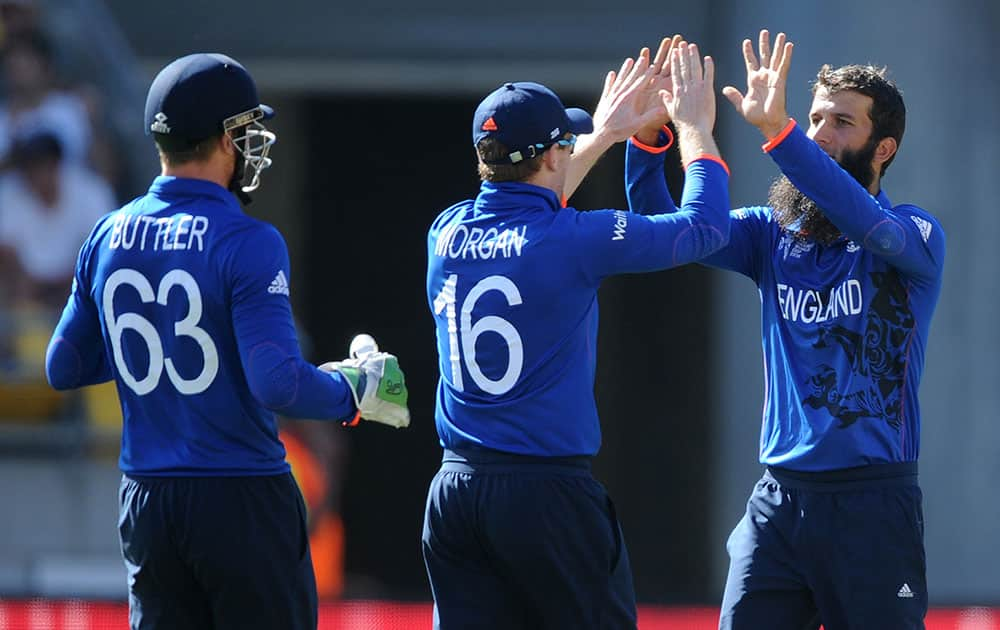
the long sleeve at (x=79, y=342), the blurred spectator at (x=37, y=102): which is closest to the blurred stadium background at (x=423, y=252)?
the blurred spectator at (x=37, y=102)

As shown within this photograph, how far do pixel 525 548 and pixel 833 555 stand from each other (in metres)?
0.78

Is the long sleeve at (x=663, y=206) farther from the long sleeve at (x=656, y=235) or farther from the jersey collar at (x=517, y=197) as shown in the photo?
the jersey collar at (x=517, y=197)

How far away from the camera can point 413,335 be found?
11.7m

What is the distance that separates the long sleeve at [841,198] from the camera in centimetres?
376

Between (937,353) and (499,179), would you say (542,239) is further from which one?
(937,353)

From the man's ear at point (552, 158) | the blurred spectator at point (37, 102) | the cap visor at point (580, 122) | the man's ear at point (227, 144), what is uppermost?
the blurred spectator at point (37, 102)

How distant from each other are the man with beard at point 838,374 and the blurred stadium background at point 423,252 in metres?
4.67

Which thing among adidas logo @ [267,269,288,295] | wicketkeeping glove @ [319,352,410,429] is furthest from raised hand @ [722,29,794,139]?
adidas logo @ [267,269,288,295]

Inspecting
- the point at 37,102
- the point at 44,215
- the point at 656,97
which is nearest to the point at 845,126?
the point at 656,97

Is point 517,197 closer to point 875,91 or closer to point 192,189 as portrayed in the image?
point 192,189

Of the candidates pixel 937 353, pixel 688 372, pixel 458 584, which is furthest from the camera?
pixel 688 372

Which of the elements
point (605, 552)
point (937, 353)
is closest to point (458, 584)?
point (605, 552)

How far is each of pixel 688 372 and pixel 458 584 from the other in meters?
7.51

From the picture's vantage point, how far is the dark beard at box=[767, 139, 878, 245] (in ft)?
13.1
